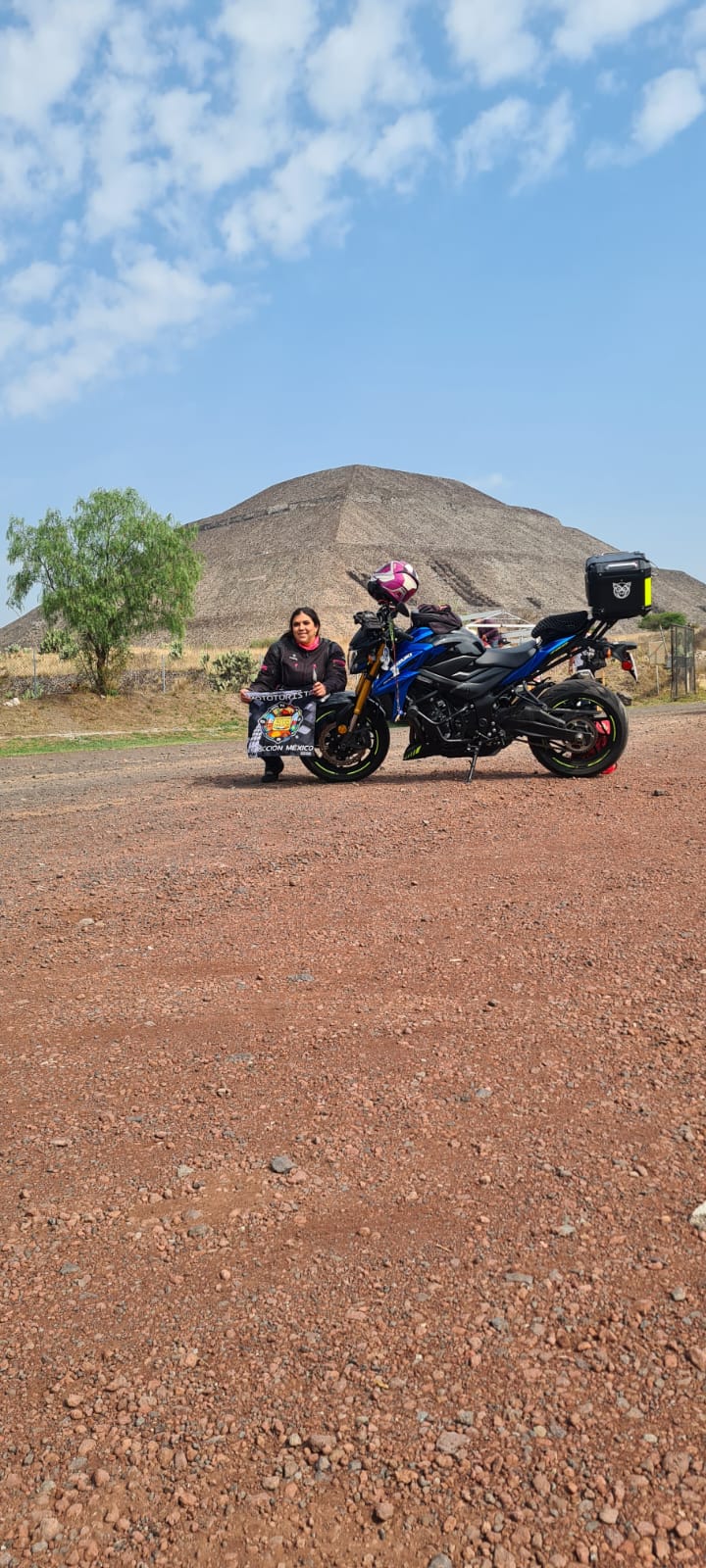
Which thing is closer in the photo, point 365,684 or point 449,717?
point 449,717

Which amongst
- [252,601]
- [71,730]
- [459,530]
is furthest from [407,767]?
[459,530]

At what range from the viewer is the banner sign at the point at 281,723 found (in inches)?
405

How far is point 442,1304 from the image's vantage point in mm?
2432

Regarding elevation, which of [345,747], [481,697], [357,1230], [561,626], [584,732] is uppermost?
[561,626]

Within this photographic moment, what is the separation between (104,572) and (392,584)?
95.5ft

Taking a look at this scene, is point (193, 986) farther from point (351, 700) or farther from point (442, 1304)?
point (351, 700)

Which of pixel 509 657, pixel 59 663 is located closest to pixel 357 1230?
pixel 509 657

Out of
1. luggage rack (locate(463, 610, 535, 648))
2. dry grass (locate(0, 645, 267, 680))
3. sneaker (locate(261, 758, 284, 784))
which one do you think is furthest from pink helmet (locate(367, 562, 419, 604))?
dry grass (locate(0, 645, 267, 680))

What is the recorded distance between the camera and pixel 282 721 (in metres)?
10.4

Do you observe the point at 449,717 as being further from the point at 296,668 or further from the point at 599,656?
the point at 296,668

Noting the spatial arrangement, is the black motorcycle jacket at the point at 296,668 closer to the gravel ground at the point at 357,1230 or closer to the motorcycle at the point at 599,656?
the motorcycle at the point at 599,656

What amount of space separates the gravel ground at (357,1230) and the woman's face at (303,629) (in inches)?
216

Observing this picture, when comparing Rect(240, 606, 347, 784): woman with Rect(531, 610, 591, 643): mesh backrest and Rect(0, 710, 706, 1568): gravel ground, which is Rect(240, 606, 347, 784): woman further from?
Rect(0, 710, 706, 1568): gravel ground

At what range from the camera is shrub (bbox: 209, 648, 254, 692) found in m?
37.5
